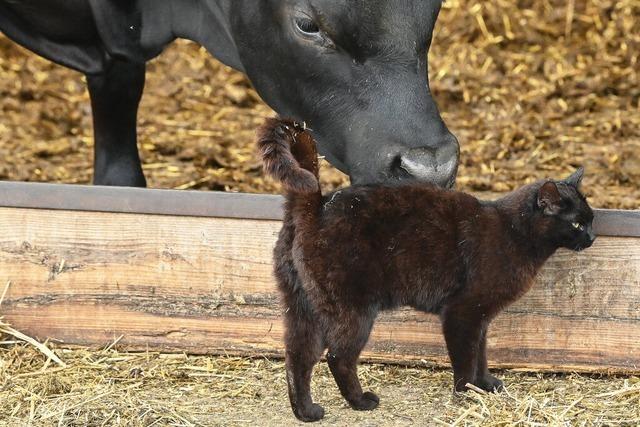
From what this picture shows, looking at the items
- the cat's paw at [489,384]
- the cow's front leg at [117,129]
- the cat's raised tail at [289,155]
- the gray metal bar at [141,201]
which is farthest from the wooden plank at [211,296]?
the cow's front leg at [117,129]

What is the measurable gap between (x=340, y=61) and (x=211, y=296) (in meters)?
0.79

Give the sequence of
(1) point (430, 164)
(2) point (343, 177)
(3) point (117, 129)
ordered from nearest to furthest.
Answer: (1) point (430, 164) < (3) point (117, 129) < (2) point (343, 177)

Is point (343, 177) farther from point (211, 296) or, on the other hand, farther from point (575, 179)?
point (575, 179)

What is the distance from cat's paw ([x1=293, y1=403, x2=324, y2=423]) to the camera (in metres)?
3.30

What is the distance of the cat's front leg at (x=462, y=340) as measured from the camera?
130 inches

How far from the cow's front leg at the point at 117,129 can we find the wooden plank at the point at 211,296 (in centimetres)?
124

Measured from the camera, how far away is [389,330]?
380 cm

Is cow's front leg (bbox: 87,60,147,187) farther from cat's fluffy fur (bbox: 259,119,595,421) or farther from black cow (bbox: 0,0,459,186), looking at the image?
cat's fluffy fur (bbox: 259,119,595,421)

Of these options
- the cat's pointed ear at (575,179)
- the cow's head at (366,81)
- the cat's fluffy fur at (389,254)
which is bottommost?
the cat's fluffy fur at (389,254)

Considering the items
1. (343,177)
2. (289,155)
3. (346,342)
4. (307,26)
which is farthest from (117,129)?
(346,342)

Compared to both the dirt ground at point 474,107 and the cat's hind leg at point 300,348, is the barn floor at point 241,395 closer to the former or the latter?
the cat's hind leg at point 300,348

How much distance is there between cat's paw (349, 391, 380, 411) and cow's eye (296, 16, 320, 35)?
44.4 inches

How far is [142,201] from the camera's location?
3828 mm

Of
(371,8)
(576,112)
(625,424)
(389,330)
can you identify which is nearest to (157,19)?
(371,8)
